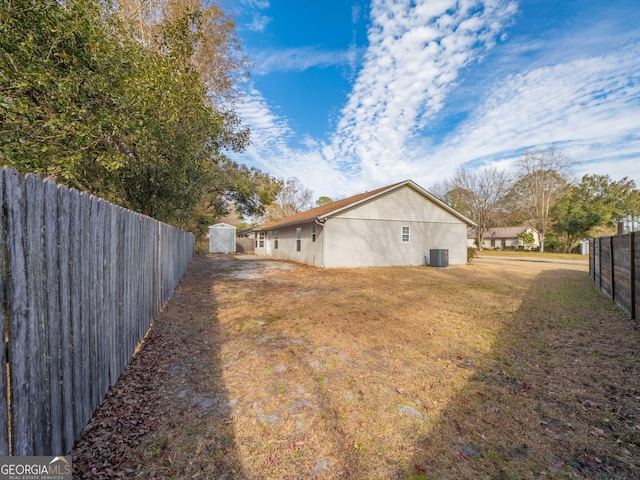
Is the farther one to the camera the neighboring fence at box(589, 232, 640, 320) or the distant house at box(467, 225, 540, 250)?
the distant house at box(467, 225, 540, 250)

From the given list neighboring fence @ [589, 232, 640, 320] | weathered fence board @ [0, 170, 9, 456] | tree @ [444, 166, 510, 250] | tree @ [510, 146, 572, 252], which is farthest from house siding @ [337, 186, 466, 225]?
tree @ [510, 146, 572, 252]

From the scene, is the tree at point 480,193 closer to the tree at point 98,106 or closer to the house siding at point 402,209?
the house siding at point 402,209

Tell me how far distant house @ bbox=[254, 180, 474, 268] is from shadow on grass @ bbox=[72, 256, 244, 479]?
10167mm

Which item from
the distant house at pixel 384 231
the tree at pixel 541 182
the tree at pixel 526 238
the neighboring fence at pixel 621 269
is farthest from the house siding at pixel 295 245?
the tree at pixel 526 238

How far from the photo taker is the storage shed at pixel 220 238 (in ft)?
84.7

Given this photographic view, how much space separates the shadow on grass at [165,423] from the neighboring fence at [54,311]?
0.18m

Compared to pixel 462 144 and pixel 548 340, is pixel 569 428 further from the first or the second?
pixel 462 144

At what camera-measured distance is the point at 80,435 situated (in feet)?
7.05

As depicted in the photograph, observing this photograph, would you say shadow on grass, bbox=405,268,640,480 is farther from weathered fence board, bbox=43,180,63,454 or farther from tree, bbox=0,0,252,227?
tree, bbox=0,0,252,227

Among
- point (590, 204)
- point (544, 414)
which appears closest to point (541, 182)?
point (590, 204)

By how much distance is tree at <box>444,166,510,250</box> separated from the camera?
103ft

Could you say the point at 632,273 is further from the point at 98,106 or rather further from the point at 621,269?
the point at 98,106

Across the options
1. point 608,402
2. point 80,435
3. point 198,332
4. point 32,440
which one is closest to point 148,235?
point 198,332

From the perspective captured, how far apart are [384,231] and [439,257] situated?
3.27 metres
